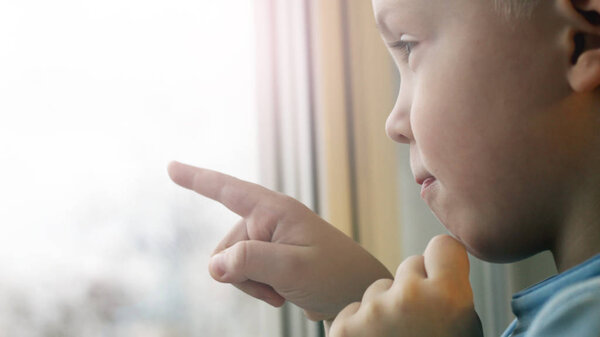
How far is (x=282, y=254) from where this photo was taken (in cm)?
63

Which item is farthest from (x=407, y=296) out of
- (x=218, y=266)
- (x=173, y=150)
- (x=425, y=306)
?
(x=173, y=150)

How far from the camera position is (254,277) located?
0.64 metres

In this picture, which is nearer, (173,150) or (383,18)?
(383,18)

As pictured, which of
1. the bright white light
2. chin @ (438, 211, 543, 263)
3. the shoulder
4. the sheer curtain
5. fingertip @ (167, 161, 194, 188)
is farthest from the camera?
the sheer curtain

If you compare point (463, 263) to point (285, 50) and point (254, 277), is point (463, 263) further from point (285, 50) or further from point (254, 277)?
point (285, 50)

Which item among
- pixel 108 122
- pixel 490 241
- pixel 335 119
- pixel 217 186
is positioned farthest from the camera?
pixel 335 119

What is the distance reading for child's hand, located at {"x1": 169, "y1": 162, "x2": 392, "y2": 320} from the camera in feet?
2.07

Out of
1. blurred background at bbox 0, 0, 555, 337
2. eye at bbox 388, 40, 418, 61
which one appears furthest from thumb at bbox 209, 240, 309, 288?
blurred background at bbox 0, 0, 555, 337

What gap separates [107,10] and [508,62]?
1.33 metres

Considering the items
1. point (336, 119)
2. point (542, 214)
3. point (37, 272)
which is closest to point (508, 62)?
point (542, 214)

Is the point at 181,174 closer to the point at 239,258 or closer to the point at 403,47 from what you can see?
the point at 239,258

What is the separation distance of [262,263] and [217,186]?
0.34ft

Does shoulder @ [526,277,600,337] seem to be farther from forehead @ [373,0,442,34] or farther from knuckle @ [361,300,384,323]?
forehead @ [373,0,442,34]

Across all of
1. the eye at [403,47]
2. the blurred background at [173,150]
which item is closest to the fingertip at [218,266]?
the eye at [403,47]
